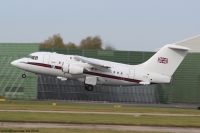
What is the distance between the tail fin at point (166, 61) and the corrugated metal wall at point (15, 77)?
49.3 feet

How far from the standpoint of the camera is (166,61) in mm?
46594

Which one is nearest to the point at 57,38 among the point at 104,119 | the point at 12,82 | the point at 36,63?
the point at 12,82

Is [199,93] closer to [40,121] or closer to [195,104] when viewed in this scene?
[195,104]

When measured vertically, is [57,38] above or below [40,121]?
above

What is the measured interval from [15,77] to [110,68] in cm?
1450

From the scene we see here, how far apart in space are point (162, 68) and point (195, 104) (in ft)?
40.2

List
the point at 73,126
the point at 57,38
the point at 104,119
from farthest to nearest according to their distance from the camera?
1. the point at 57,38
2. the point at 104,119
3. the point at 73,126

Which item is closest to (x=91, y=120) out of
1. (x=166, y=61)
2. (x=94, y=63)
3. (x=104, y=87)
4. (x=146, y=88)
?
(x=94, y=63)

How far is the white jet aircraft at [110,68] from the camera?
149 feet

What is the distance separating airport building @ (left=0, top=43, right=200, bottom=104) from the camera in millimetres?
55062

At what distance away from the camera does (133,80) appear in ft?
152

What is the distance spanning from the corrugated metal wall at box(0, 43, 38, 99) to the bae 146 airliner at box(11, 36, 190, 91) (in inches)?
334

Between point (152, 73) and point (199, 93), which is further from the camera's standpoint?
point (199, 93)

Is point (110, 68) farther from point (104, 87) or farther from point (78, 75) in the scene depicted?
point (104, 87)
